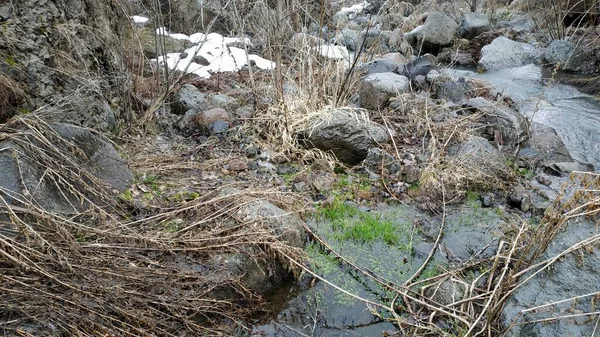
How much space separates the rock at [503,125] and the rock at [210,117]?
10.8ft

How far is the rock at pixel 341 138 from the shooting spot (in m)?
5.33

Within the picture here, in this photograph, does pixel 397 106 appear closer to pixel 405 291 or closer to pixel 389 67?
pixel 389 67

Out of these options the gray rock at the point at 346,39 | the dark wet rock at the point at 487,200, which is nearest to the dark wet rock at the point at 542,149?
the dark wet rock at the point at 487,200

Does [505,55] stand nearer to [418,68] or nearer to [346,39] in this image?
[418,68]

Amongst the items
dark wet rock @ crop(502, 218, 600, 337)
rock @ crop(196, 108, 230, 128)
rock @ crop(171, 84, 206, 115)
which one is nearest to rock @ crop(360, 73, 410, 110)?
rock @ crop(196, 108, 230, 128)

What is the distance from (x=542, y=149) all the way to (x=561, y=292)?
143 inches

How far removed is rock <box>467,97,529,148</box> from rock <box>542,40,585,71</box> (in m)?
4.51

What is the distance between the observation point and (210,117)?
609 centimetres

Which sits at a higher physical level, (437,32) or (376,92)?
(376,92)

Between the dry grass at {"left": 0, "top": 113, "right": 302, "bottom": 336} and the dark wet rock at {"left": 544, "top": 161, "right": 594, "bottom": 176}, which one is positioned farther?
the dark wet rock at {"left": 544, "top": 161, "right": 594, "bottom": 176}

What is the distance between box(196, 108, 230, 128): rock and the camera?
6.06m

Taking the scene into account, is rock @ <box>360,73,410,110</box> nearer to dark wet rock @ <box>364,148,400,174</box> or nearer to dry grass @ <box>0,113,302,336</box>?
dark wet rock @ <box>364,148,400,174</box>

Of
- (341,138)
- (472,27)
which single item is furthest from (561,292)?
(472,27)

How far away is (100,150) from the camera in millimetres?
4023
